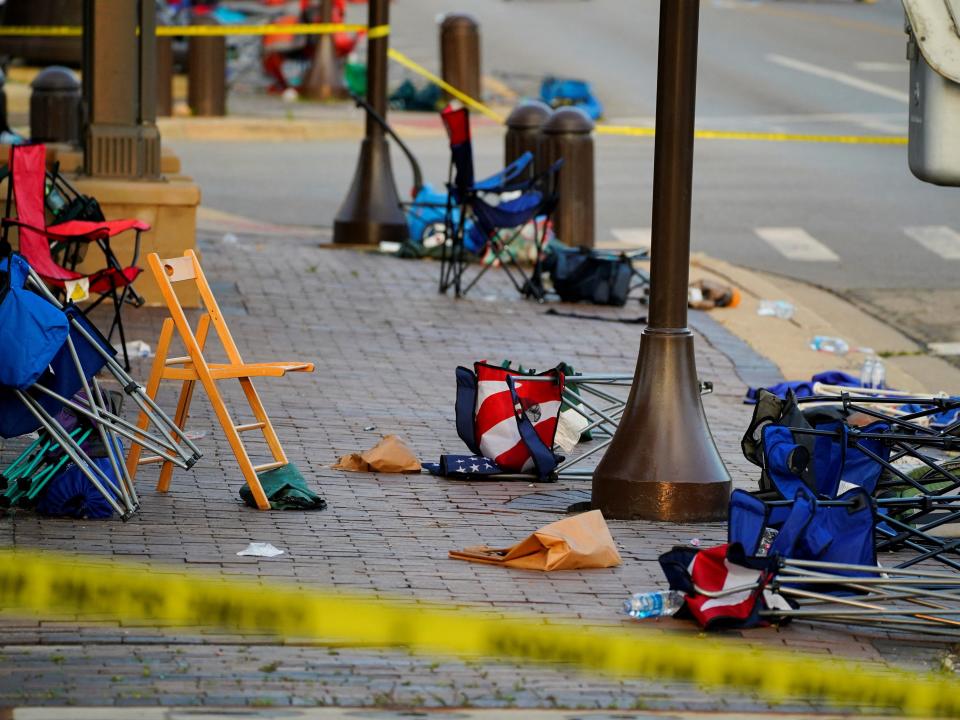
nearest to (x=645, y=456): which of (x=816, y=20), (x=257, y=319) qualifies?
(x=257, y=319)

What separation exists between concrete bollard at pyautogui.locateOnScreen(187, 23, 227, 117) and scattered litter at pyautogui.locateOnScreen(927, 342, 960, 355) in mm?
11837

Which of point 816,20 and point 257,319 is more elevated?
point 816,20

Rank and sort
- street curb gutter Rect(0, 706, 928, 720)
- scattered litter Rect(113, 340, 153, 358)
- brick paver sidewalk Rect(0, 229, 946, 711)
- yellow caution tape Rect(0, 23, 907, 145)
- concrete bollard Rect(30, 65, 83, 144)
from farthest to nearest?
yellow caution tape Rect(0, 23, 907, 145) < concrete bollard Rect(30, 65, 83, 144) < scattered litter Rect(113, 340, 153, 358) < brick paver sidewalk Rect(0, 229, 946, 711) < street curb gutter Rect(0, 706, 928, 720)

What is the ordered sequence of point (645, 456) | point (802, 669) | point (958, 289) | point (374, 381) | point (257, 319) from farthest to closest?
1. point (958, 289)
2. point (257, 319)
3. point (374, 381)
4. point (645, 456)
5. point (802, 669)

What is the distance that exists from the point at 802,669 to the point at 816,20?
1226 inches

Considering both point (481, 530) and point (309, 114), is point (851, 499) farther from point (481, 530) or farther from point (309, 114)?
point (309, 114)

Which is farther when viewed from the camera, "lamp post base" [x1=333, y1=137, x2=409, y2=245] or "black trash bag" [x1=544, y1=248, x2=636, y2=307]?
"lamp post base" [x1=333, y1=137, x2=409, y2=245]

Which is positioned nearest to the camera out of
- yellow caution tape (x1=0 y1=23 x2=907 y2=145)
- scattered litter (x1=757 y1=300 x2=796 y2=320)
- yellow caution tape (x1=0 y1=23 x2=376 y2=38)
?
scattered litter (x1=757 y1=300 x2=796 y2=320)

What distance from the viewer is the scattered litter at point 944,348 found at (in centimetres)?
1170

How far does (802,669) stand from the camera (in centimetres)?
508

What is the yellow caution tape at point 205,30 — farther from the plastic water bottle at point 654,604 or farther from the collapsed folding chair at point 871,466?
the plastic water bottle at point 654,604

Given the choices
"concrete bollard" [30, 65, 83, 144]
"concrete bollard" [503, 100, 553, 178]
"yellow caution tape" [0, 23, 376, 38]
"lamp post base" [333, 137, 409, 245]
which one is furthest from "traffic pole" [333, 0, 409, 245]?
"yellow caution tape" [0, 23, 376, 38]

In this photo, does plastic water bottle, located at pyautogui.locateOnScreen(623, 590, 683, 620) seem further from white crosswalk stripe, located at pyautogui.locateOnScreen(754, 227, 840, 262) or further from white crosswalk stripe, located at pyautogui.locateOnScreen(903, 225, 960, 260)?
white crosswalk stripe, located at pyautogui.locateOnScreen(903, 225, 960, 260)

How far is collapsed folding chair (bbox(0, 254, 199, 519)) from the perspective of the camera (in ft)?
19.9
